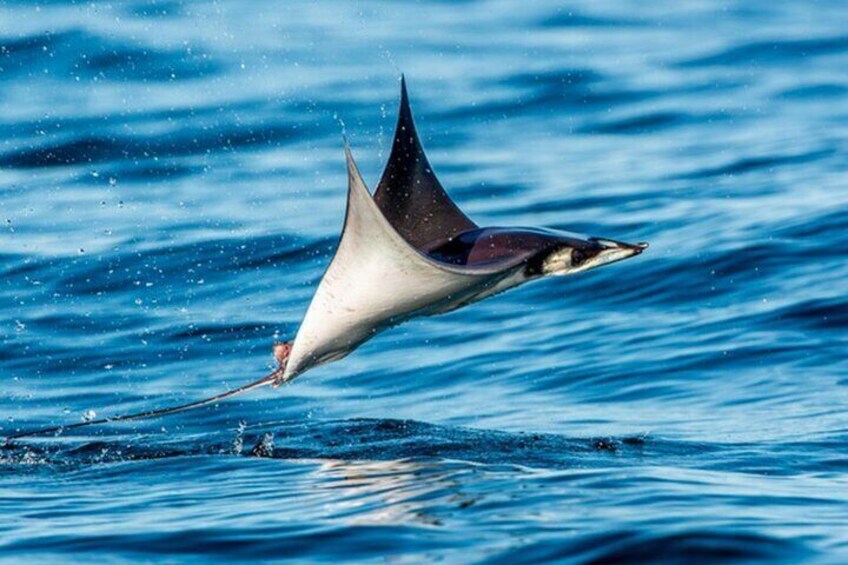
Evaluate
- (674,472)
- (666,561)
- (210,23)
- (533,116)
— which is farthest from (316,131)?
(666,561)

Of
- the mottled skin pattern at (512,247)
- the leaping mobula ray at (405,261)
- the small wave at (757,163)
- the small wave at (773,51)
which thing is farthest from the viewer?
the small wave at (773,51)

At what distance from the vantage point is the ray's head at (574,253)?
16.3 ft

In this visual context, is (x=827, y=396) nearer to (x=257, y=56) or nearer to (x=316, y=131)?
(x=316, y=131)

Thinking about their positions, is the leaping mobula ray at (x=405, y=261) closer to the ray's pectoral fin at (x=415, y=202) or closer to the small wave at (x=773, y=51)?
the ray's pectoral fin at (x=415, y=202)

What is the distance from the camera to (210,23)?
652 inches

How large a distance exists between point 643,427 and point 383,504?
1944 mm

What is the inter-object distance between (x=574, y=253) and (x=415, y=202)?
2.08 ft

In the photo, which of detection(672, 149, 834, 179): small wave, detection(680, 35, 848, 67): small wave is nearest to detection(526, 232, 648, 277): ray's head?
detection(672, 149, 834, 179): small wave

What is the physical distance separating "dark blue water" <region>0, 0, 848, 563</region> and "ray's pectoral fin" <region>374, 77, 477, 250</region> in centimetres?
76

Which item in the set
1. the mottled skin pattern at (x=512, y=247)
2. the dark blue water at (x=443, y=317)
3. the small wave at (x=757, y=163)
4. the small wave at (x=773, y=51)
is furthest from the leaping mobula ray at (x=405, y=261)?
the small wave at (x=773, y=51)

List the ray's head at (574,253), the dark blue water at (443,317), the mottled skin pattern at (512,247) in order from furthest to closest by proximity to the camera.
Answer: the ray's head at (574,253), the mottled skin pattern at (512,247), the dark blue water at (443,317)

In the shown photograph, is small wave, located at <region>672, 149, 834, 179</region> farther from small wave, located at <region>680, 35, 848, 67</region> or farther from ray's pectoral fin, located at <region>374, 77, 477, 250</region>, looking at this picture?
ray's pectoral fin, located at <region>374, 77, 477, 250</region>

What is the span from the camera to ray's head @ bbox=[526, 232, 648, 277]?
16.3 ft

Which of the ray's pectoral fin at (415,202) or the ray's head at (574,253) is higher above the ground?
the ray's pectoral fin at (415,202)
